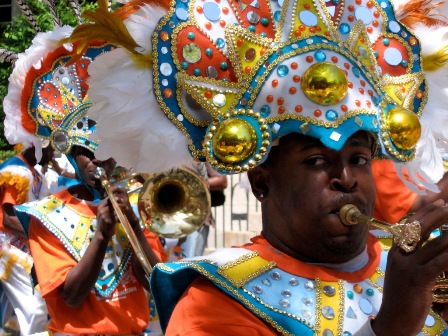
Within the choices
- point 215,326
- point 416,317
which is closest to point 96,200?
point 215,326

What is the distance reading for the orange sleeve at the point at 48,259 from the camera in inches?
189

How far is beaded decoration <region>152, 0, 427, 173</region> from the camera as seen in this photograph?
2727mm

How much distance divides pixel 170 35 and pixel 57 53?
2338 millimetres

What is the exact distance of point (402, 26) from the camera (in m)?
3.16

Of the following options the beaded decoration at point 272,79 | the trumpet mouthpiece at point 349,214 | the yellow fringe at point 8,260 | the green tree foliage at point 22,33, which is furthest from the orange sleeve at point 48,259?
the green tree foliage at point 22,33

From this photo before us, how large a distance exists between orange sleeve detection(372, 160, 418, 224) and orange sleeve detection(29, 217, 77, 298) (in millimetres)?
1679

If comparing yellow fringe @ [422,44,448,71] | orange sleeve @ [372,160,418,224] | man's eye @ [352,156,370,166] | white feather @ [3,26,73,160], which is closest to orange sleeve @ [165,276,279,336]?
man's eye @ [352,156,370,166]

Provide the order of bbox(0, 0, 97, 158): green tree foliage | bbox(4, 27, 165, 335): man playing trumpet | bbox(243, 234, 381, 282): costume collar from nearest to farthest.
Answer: bbox(243, 234, 381, 282): costume collar < bbox(4, 27, 165, 335): man playing trumpet < bbox(0, 0, 97, 158): green tree foliage

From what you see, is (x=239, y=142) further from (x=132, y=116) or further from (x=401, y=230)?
(x=401, y=230)

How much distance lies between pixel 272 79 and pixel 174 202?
9.46 feet

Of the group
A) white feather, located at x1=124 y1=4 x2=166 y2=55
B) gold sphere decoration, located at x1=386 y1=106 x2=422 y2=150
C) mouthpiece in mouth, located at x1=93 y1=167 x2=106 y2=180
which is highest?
white feather, located at x1=124 y1=4 x2=166 y2=55

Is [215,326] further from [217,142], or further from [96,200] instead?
[96,200]

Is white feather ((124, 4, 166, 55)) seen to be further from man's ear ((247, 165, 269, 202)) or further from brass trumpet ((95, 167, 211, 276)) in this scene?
brass trumpet ((95, 167, 211, 276))

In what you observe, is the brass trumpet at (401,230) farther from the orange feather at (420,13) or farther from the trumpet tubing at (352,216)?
the orange feather at (420,13)
